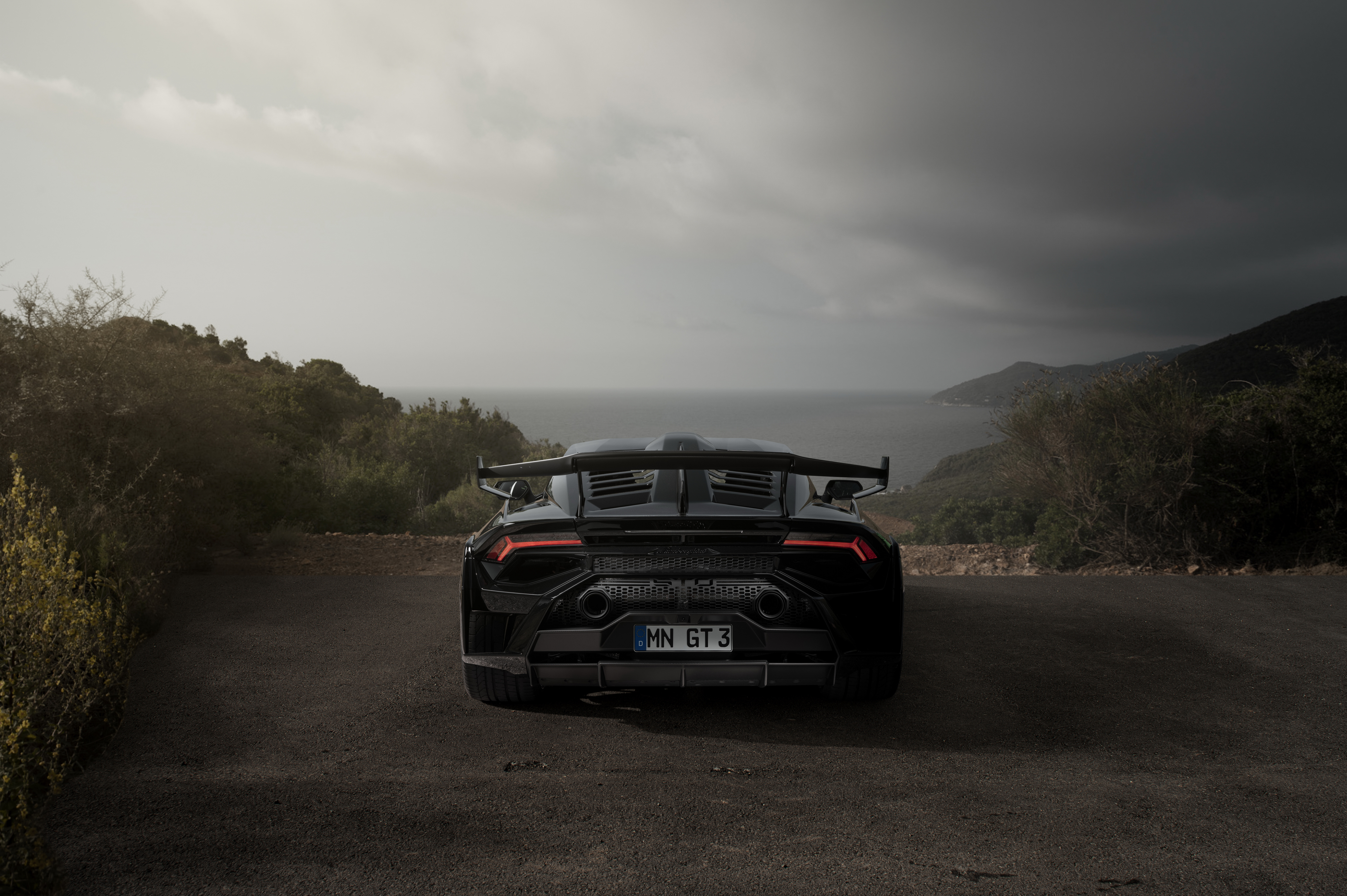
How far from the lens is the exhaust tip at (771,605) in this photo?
11.2 feet

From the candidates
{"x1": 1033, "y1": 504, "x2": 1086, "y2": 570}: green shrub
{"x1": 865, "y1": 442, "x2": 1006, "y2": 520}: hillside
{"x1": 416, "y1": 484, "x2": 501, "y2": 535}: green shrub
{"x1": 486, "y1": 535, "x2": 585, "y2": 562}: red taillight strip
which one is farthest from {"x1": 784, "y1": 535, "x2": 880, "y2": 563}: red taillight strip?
{"x1": 865, "y1": 442, "x2": 1006, "y2": 520}: hillside

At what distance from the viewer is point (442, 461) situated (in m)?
25.0

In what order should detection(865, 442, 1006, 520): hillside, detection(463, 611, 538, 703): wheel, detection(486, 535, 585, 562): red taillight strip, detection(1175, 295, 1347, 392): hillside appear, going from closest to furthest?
detection(486, 535, 585, 562): red taillight strip
detection(463, 611, 538, 703): wheel
detection(865, 442, 1006, 520): hillside
detection(1175, 295, 1347, 392): hillside

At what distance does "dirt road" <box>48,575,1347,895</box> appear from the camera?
2.42 metres

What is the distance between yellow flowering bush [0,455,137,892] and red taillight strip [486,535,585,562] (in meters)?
1.76

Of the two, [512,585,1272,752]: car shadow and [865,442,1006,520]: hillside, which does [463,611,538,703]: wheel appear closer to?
[512,585,1272,752]: car shadow

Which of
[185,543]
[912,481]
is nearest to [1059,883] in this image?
[185,543]

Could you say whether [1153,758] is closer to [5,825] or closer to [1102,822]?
[1102,822]

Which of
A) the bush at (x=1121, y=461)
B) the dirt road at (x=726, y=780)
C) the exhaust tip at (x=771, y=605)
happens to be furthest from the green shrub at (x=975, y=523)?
the exhaust tip at (x=771, y=605)

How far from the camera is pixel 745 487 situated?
405 centimetres

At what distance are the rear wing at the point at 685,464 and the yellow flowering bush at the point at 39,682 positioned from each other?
195 cm

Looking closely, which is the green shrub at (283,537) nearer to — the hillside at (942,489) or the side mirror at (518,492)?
the side mirror at (518,492)

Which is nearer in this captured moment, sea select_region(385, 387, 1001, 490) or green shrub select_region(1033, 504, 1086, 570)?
green shrub select_region(1033, 504, 1086, 570)

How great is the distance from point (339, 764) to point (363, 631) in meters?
2.46
